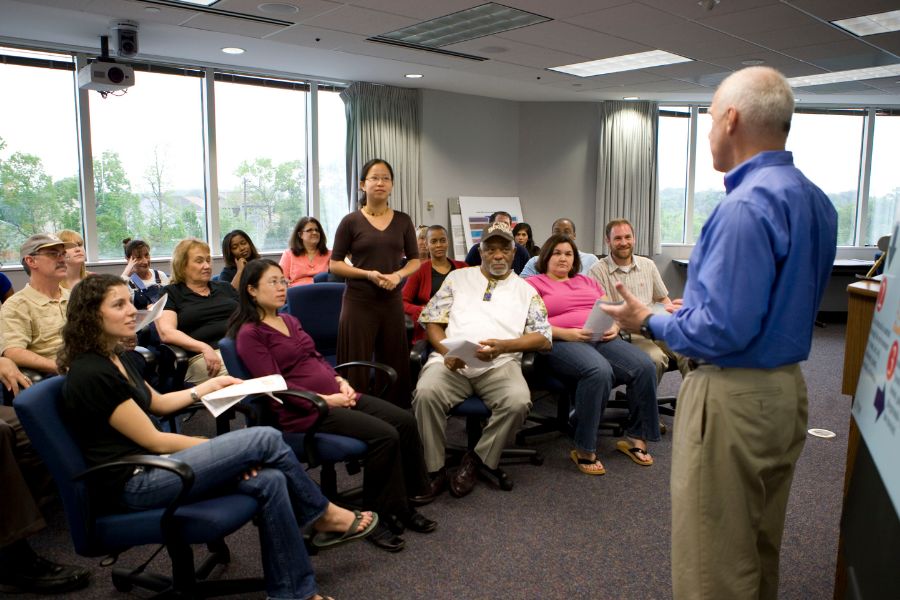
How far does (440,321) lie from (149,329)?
166 centimetres

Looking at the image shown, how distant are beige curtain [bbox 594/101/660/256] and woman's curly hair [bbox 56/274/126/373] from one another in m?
7.31

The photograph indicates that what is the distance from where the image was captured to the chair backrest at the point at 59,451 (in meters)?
1.77

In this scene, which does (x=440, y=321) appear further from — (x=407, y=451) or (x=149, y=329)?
(x=149, y=329)

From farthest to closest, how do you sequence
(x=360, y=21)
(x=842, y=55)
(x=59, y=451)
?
(x=842, y=55) < (x=360, y=21) < (x=59, y=451)

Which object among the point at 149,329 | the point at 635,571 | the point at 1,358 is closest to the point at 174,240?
the point at 149,329

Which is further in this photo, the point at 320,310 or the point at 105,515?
the point at 320,310

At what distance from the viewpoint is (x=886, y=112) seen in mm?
8672

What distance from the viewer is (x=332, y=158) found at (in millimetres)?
7523

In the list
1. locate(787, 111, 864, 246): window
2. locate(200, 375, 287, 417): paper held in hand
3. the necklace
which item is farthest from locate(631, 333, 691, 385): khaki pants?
locate(787, 111, 864, 246): window

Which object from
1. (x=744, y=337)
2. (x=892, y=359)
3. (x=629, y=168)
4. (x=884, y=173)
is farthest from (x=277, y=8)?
(x=884, y=173)

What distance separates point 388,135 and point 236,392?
Result: 5772mm

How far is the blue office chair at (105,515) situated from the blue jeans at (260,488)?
52mm

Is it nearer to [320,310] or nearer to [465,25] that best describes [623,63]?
[465,25]

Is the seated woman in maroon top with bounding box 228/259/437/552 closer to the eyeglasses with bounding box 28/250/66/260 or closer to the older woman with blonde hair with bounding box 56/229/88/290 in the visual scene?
the eyeglasses with bounding box 28/250/66/260
